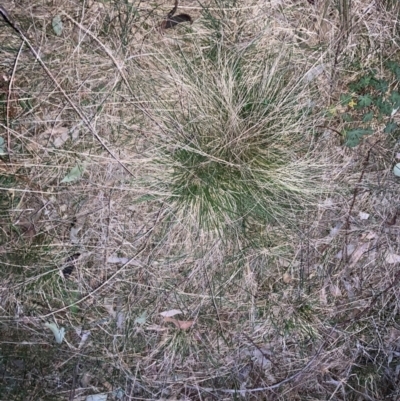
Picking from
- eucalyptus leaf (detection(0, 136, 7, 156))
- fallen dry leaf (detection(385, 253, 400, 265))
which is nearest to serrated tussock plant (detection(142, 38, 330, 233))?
fallen dry leaf (detection(385, 253, 400, 265))

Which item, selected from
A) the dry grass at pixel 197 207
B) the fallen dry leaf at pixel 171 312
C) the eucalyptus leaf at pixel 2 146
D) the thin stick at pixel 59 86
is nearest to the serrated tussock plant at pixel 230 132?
the dry grass at pixel 197 207

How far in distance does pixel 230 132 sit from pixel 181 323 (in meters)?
0.94

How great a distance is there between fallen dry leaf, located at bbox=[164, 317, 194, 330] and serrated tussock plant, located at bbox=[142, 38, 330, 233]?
481 millimetres

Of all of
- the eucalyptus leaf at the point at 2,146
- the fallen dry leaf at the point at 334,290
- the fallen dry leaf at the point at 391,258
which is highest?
the eucalyptus leaf at the point at 2,146

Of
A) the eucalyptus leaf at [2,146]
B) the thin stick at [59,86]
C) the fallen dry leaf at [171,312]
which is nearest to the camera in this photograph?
the thin stick at [59,86]

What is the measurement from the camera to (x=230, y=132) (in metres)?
2.17

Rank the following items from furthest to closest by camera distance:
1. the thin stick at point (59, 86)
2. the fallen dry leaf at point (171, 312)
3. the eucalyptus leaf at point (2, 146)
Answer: the fallen dry leaf at point (171, 312), the eucalyptus leaf at point (2, 146), the thin stick at point (59, 86)

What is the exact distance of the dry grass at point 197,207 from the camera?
2174mm

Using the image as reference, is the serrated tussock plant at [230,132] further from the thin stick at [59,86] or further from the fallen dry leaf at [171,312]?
the fallen dry leaf at [171,312]

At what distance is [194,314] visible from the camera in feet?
7.55

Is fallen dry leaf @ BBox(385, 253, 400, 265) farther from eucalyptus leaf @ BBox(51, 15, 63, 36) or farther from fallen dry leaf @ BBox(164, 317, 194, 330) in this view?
eucalyptus leaf @ BBox(51, 15, 63, 36)

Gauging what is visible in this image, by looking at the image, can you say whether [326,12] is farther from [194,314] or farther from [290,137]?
[194,314]

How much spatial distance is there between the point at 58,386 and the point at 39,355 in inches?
7.0

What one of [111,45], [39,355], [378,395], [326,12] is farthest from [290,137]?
[39,355]
